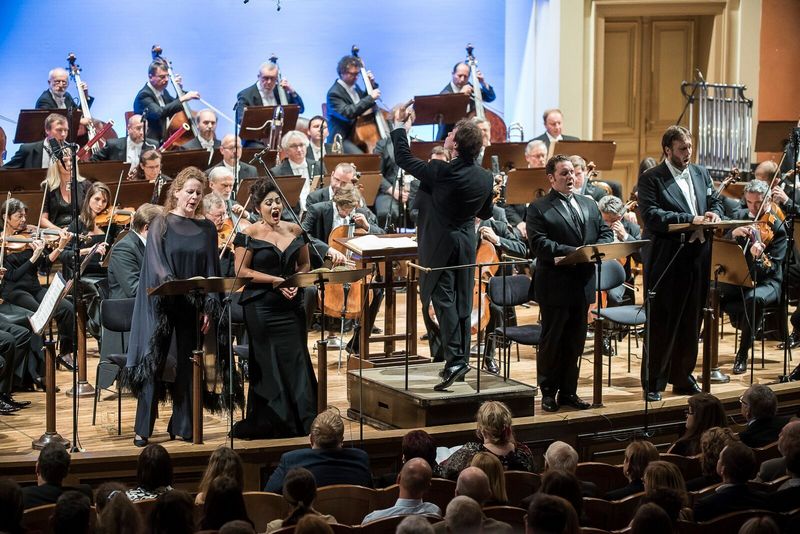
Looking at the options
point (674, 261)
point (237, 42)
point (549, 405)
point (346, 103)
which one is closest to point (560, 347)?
point (549, 405)

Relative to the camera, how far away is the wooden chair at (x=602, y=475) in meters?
5.56

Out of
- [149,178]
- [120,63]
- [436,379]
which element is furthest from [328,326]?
[120,63]

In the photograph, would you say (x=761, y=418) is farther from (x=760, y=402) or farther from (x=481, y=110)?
(x=481, y=110)

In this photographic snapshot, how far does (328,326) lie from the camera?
8.99 metres

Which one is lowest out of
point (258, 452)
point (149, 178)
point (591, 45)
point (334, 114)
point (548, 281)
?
point (258, 452)

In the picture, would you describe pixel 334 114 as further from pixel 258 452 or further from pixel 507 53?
pixel 258 452

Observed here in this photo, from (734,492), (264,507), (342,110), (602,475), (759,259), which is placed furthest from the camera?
(342,110)

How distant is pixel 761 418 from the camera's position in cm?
593

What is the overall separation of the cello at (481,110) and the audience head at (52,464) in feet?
21.9

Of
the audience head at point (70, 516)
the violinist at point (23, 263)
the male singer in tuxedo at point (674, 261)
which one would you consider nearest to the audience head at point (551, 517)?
the audience head at point (70, 516)

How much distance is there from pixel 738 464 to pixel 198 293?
270cm

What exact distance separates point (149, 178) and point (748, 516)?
18.7 ft

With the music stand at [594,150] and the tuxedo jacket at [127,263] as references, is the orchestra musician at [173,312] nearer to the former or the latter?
the tuxedo jacket at [127,263]

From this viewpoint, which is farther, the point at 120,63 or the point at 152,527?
the point at 120,63
